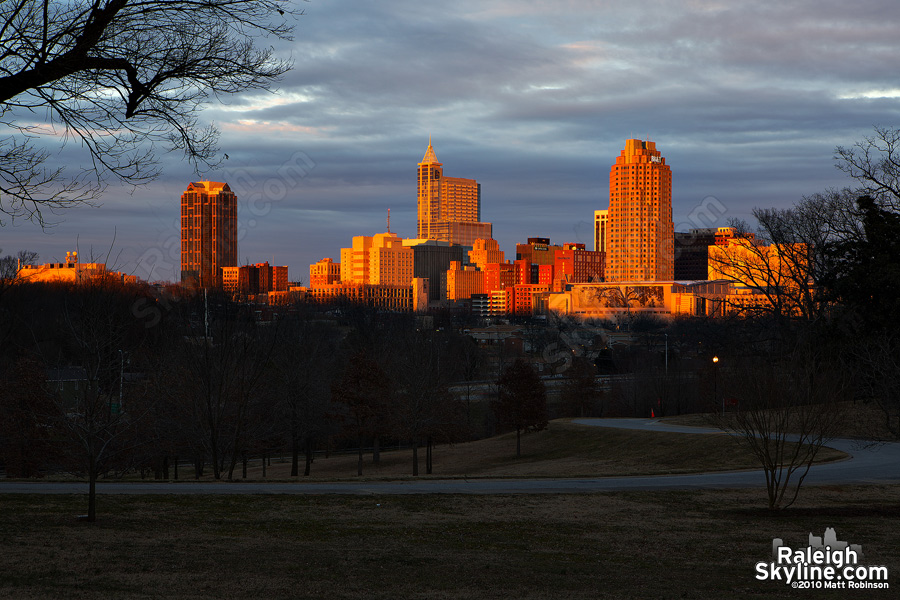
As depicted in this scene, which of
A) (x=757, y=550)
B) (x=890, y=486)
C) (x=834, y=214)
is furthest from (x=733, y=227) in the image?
(x=757, y=550)

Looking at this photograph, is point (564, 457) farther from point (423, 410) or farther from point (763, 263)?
point (763, 263)

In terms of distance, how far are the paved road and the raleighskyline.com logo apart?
9.34 metres

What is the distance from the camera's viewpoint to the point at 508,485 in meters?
23.9

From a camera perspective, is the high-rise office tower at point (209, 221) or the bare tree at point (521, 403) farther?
the high-rise office tower at point (209, 221)

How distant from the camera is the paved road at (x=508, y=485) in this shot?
21922 millimetres

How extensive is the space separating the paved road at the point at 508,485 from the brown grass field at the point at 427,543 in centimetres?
153

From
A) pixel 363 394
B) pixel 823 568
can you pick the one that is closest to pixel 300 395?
pixel 363 394

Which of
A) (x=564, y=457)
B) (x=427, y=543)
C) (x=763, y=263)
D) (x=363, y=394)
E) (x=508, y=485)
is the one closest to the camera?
(x=427, y=543)

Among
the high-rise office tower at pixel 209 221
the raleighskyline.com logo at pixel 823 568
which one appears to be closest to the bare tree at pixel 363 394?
the raleighskyline.com logo at pixel 823 568

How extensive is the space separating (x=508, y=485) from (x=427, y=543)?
9868 mm

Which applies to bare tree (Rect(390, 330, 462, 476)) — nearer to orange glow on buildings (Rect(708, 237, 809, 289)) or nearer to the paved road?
the paved road

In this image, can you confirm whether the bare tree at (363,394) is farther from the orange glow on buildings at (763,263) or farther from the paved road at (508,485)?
the orange glow on buildings at (763,263)

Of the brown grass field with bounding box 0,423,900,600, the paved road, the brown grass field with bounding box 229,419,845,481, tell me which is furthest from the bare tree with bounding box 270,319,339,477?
the brown grass field with bounding box 0,423,900,600

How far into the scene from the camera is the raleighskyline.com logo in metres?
11.7
